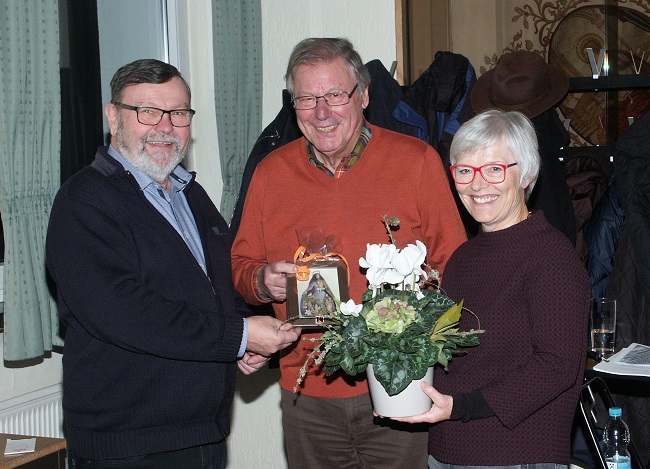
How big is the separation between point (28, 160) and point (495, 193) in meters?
2.09

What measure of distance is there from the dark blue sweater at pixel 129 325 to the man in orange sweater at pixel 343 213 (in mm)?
338

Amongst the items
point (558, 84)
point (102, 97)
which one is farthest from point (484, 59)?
point (102, 97)

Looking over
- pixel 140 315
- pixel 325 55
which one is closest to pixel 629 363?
pixel 325 55

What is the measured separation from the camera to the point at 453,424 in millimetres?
2213

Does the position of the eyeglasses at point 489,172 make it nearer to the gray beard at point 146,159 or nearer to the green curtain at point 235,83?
the gray beard at point 146,159

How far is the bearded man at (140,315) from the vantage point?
2.33 metres

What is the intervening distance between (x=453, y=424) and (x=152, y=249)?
3.19ft

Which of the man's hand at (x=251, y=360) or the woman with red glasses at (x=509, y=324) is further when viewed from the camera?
the man's hand at (x=251, y=360)

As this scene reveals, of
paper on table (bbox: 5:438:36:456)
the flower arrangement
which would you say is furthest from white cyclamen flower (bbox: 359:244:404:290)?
paper on table (bbox: 5:438:36:456)

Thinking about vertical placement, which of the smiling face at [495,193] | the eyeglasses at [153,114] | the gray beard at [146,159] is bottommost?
the smiling face at [495,193]

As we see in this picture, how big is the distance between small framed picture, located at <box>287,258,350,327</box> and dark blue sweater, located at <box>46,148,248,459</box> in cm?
18

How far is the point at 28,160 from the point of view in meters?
3.46

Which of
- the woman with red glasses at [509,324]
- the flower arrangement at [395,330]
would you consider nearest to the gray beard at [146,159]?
the flower arrangement at [395,330]

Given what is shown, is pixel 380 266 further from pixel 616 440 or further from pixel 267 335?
pixel 616 440
